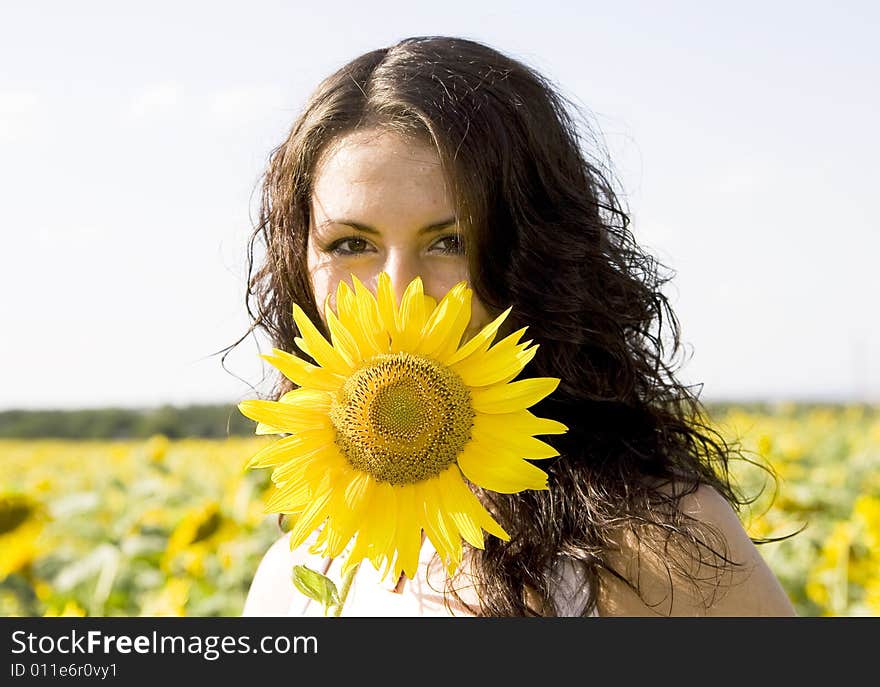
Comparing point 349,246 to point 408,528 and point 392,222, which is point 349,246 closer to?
point 392,222

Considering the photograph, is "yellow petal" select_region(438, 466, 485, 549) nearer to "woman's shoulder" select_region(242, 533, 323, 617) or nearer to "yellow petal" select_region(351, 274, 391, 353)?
"yellow petal" select_region(351, 274, 391, 353)

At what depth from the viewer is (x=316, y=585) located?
0.85 metres

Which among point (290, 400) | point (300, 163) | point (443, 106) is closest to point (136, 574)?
point (300, 163)

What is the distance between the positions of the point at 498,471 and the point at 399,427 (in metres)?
0.10

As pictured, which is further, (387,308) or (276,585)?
(276,585)

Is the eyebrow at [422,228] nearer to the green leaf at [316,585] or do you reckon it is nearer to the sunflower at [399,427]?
Answer: the sunflower at [399,427]

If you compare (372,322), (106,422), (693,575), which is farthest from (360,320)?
(106,422)

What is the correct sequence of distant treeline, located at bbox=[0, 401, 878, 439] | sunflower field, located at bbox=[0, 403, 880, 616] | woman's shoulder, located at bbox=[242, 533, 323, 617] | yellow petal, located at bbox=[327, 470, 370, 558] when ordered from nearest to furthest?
yellow petal, located at bbox=[327, 470, 370, 558] < woman's shoulder, located at bbox=[242, 533, 323, 617] < sunflower field, located at bbox=[0, 403, 880, 616] < distant treeline, located at bbox=[0, 401, 878, 439]

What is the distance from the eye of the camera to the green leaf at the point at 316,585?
83cm

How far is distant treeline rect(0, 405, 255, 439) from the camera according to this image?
13.7 metres

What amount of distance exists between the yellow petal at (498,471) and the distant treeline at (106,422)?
40.5 feet

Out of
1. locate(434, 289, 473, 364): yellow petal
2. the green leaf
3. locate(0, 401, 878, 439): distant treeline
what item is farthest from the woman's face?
locate(0, 401, 878, 439): distant treeline

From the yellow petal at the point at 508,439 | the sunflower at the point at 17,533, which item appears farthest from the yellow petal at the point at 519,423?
the sunflower at the point at 17,533

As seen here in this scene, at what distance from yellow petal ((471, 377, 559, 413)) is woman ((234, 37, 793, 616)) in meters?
0.28
